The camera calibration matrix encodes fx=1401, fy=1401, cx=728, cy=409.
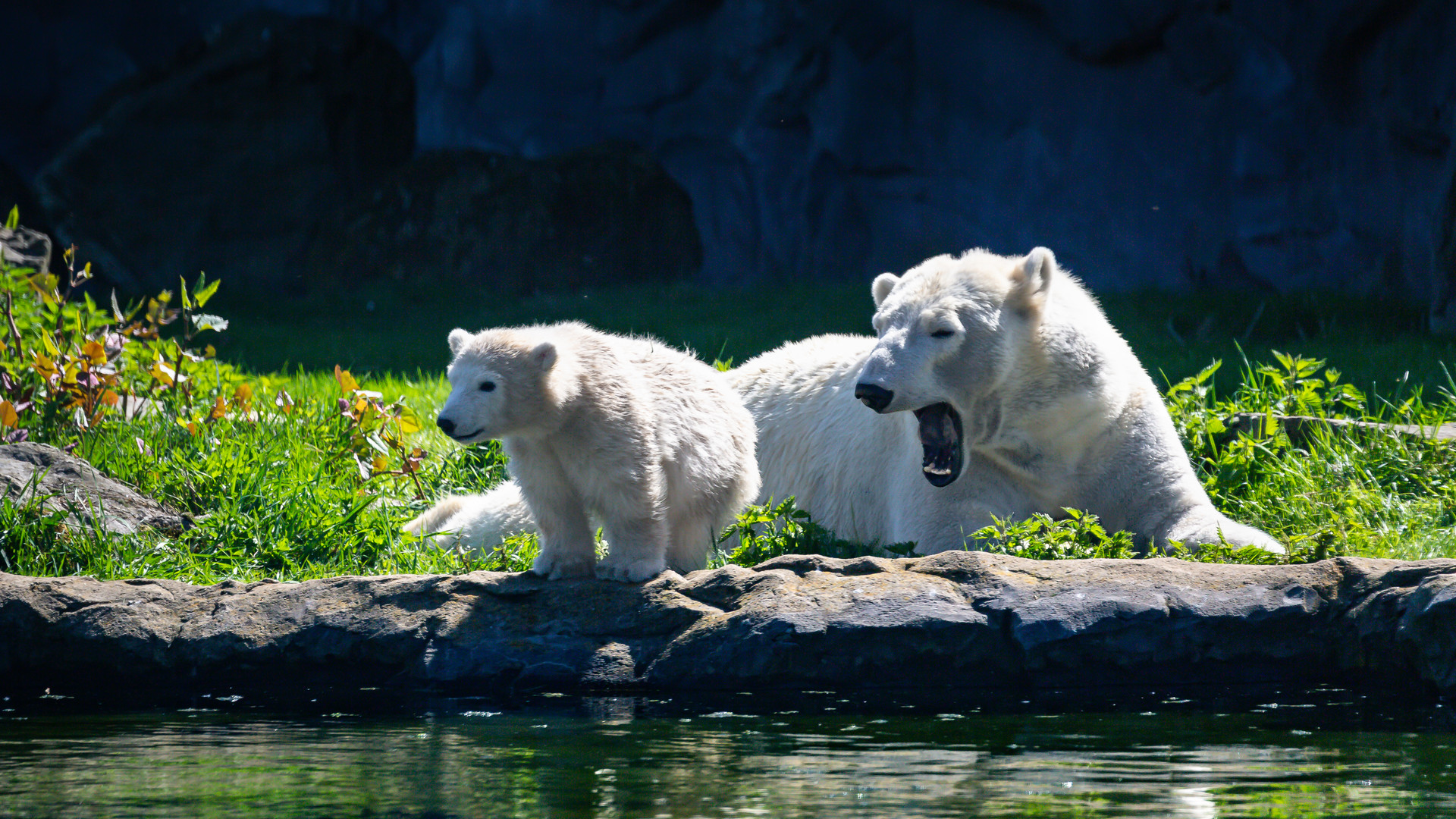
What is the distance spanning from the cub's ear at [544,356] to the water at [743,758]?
960 mm

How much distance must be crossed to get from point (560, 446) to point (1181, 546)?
2.05 metres

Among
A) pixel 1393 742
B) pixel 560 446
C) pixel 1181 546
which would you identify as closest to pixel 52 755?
pixel 560 446

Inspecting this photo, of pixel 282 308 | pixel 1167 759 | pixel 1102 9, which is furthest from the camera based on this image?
pixel 282 308

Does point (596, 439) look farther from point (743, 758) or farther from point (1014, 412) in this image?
point (1014, 412)

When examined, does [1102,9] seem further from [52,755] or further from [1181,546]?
[52,755]

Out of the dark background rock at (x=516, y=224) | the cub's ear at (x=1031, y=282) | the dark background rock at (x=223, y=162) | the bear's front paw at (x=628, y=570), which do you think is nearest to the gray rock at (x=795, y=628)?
the bear's front paw at (x=628, y=570)

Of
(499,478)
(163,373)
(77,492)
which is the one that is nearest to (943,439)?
(499,478)

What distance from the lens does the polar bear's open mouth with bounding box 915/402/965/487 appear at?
480 cm

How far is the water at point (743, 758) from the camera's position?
266 centimetres

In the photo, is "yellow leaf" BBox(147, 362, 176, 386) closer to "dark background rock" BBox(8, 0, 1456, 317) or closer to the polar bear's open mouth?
the polar bear's open mouth

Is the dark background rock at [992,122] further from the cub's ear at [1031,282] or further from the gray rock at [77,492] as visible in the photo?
the gray rock at [77,492]

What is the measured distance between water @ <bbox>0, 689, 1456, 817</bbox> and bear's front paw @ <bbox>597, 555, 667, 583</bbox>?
1.54 ft

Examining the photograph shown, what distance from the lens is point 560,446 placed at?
165 inches

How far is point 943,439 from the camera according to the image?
481 cm
